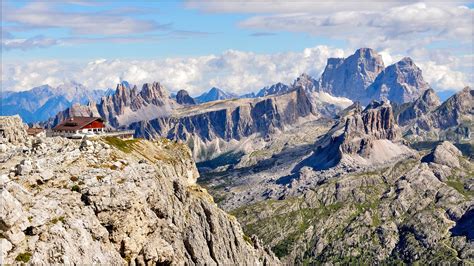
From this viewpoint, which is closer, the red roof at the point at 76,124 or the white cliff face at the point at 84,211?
the white cliff face at the point at 84,211

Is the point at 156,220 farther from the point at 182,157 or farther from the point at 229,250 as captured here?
the point at 182,157

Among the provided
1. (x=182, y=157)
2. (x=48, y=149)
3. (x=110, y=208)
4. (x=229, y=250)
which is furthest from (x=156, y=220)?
(x=182, y=157)

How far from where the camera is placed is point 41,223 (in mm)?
53938

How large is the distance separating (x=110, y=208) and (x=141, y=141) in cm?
9444

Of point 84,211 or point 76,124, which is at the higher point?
point 84,211

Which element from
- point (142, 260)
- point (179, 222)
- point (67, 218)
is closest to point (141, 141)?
point (179, 222)

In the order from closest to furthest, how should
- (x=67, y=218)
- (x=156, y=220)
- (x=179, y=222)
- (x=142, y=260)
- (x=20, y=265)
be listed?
1. (x=20, y=265)
2. (x=67, y=218)
3. (x=142, y=260)
4. (x=156, y=220)
5. (x=179, y=222)

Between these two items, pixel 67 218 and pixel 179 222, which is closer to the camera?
pixel 67 218

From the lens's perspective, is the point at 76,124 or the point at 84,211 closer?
the point at 84,211

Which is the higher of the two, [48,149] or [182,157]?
[48,149]

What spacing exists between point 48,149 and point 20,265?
32.4 m

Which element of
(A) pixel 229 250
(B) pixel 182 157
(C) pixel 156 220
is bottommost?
(A) pixel 229 250

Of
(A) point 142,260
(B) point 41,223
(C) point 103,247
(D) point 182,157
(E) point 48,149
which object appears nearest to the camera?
(B) point 41,223

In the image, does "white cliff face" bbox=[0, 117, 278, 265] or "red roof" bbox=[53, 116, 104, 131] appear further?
"red roof" bbox=[53, 116, 104, 131]
